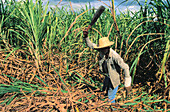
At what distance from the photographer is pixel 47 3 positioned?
2492 mm

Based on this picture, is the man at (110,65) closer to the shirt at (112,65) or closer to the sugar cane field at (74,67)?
the shirt at (112,65)

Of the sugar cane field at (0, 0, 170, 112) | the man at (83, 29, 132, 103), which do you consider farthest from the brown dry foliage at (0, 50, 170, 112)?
the man at (83, 29, 132, 103)

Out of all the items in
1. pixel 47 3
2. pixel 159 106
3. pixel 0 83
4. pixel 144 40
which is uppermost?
pixel 47 3

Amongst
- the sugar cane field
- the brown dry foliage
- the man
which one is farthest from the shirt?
the brown dry foliage

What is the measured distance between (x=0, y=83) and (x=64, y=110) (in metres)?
1.13

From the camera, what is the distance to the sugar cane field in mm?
1825

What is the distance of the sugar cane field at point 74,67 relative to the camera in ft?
5.99

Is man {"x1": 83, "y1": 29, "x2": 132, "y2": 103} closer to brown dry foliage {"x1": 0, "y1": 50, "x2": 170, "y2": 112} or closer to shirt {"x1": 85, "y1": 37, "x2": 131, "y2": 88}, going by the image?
shirt {"x1": 85, "y1": 37, "x2": 131, "y2": 88}

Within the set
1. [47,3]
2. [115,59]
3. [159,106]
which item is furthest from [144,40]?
[47,3]

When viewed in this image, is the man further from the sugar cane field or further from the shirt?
the sugar cane field

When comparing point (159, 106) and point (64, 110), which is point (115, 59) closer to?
point (64, 110)

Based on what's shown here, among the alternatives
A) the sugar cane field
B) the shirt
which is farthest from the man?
the sugar cane field

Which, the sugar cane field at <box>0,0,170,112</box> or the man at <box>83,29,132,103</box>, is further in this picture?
the sugar cane field at <box>0,0,170,112</box>

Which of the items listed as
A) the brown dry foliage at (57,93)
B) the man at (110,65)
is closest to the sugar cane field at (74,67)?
the brown dry foliage at (57,93)
